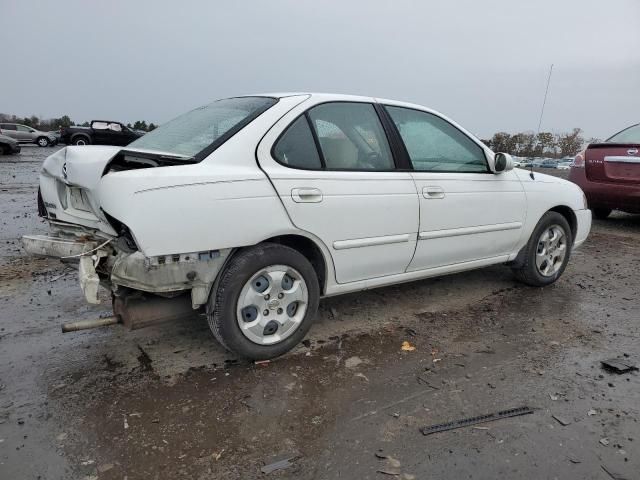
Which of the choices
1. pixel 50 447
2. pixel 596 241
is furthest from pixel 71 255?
pixel 596 241

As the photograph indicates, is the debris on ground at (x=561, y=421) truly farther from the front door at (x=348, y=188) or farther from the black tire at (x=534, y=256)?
the black tire at (x=534, y=256)

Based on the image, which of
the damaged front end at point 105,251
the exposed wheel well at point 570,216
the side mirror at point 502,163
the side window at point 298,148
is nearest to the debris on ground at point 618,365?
the side mirror at point 502,163

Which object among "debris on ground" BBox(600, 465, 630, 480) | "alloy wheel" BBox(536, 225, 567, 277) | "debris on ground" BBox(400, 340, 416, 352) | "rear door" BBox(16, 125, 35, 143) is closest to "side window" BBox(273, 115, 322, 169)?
"debris on ground" BBox(400, 340, 416, 352)

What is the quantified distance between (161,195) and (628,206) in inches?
271

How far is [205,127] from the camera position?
3256mm

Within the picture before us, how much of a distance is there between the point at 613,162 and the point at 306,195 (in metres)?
5.95

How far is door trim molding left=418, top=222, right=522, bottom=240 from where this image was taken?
370cm

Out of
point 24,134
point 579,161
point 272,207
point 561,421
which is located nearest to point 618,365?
point 561,421

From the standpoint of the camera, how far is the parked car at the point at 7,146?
21.3m

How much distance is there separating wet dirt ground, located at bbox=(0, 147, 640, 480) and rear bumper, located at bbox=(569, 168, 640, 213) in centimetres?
331

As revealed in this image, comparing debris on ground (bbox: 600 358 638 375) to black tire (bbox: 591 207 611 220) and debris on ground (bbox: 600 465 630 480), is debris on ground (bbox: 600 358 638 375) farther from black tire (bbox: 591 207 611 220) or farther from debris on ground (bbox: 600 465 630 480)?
black tire (bbox: 591 207 611 220)

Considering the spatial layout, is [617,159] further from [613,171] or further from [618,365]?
[618,365]

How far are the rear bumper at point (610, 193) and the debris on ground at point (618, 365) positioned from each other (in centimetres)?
452

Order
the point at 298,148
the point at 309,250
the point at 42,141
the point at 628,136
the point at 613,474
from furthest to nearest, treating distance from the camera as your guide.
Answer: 1. the point at 42,141
2. the point at 628,136
3. the point at 309,250
4. the point at 298,148
5. the point at 613,474
